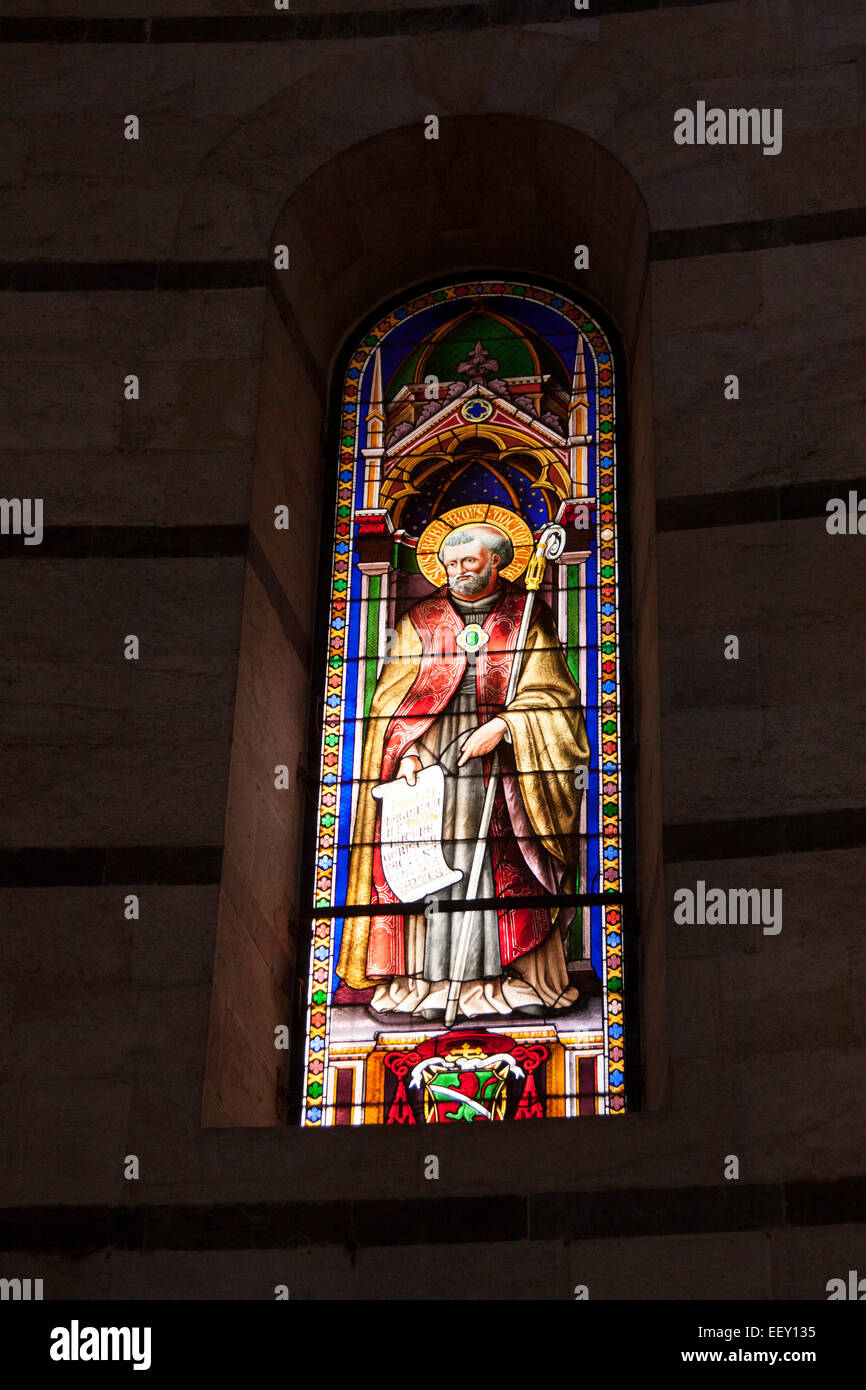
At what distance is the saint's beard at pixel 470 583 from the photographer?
6.87 metres

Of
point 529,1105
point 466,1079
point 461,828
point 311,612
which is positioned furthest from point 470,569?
point 529,1105

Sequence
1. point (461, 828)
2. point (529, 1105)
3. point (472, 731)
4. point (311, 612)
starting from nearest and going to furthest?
point (529, 1105) < point (461, 828) < point (472, 731) < point (311, 612)

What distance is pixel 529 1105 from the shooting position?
5859 millimetres

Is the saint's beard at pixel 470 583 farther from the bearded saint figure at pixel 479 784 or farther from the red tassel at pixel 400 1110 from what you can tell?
the red tassel at pixel 400 1110

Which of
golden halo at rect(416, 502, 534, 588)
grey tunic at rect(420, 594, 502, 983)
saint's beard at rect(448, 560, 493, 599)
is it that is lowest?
grey tunic at rect(420, 594, 502, 983)

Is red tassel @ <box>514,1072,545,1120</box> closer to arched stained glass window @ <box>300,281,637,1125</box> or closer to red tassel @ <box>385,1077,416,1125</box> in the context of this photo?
arched stained glass window @ <box>300,281,637,1125</box>

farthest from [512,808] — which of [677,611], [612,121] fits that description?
[612,121]

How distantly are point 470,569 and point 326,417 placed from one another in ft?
2.85

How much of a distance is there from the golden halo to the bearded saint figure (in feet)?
0.09

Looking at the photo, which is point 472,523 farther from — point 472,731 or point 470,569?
point 472,731

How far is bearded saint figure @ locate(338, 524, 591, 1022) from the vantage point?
6125mm

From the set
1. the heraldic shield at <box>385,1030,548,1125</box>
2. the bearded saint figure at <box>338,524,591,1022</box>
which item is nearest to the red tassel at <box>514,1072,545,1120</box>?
the heraldic shield at <box>385,1030,548,1125</box>

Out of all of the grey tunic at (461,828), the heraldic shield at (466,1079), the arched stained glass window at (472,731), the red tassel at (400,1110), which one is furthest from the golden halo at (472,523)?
the red tassel at (400,1110)

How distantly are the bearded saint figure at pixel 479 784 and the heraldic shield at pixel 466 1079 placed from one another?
0.34ft
